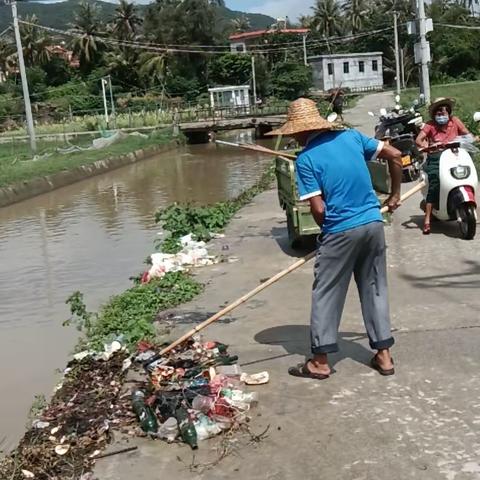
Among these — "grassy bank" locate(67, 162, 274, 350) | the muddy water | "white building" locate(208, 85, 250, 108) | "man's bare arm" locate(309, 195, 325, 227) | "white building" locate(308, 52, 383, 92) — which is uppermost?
"white building" locate(308, 52, 383, 92)

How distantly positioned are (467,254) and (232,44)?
6647cm

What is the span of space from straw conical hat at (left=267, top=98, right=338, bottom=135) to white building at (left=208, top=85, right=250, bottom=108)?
50617mm

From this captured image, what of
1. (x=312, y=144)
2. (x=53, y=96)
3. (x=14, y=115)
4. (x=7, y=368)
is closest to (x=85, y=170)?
(x=7, y=368)

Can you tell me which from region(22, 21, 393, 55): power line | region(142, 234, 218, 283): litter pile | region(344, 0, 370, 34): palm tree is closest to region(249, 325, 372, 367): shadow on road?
region(142, 234, 218, 283): litter pile

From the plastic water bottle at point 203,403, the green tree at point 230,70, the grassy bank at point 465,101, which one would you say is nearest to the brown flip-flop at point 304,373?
the plastic water bottle at point 203,403

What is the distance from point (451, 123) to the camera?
779cm

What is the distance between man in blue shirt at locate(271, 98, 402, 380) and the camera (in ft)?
12.8

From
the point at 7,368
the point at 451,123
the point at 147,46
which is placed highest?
the point at 147,46

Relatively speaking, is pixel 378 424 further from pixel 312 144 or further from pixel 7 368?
pixel 7 368

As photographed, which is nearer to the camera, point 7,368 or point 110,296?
point 7,368

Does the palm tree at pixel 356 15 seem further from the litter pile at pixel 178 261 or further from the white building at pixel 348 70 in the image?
the litter pile at pixel 178 261

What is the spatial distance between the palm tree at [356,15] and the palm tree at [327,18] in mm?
1022

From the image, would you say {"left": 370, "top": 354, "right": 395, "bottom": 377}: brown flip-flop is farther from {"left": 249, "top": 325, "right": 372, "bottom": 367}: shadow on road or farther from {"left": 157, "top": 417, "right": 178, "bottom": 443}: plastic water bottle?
{"left": 157, "top": 417, "right": 178, "bottom": 443}: plastic water bottle

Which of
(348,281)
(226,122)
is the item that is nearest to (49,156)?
(226,122)
